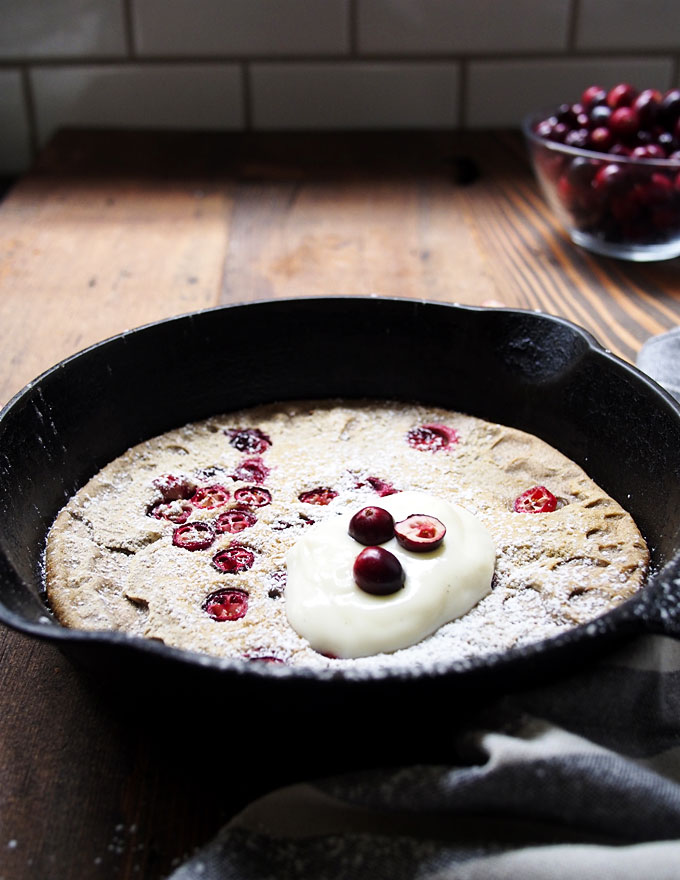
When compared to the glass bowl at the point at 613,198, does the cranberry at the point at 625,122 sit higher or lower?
higher

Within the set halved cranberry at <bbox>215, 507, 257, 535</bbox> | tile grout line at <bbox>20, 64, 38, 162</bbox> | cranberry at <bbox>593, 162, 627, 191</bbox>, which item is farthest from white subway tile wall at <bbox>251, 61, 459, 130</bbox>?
halved cranberry at <bbox>215, 507, 257, 535</bbox>

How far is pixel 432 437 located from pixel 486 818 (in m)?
0.64

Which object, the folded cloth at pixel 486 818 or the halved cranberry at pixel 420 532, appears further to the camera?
the halved cranberry at pixel 420 532

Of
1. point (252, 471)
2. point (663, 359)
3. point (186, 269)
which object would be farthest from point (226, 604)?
point (186, 269)

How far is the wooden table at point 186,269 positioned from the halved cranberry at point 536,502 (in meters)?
0.49

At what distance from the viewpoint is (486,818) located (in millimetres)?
728

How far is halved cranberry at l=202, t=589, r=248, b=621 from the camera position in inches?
38.1

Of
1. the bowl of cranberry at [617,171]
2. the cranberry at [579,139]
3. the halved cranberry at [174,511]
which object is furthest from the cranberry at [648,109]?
the halved cranberry at [174,511]

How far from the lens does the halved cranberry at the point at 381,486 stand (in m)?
1.17

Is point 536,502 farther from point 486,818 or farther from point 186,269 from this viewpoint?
point 186,269

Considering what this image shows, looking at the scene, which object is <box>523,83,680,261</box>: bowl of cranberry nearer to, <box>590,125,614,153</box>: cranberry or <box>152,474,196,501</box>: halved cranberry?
<box>590,125,614,153</box>: cranberry

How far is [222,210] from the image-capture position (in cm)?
212

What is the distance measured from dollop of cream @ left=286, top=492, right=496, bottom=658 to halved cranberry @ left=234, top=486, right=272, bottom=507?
0.11 metres

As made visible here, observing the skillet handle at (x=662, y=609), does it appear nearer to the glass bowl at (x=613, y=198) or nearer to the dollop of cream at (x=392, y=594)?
the dollop of cream at (x=392, y=594)
